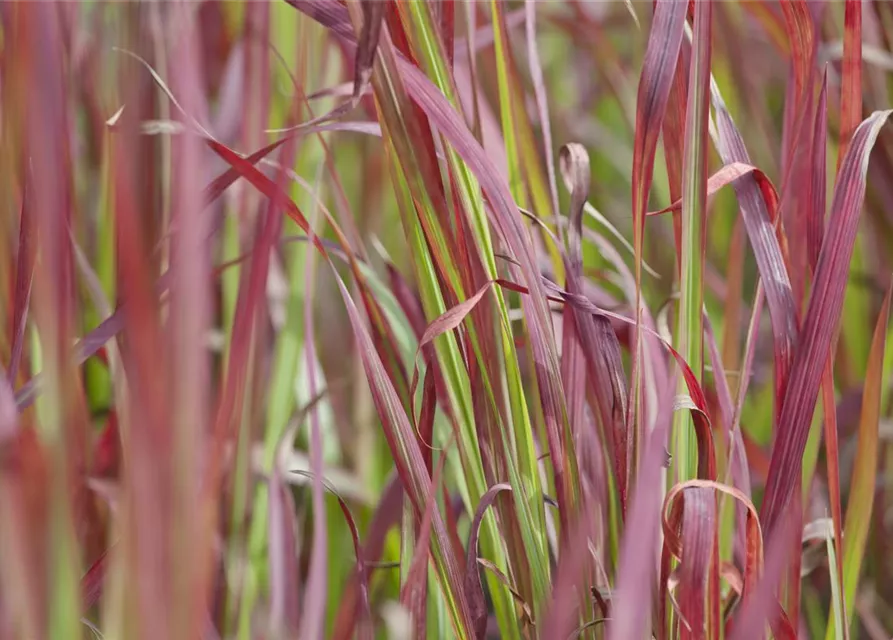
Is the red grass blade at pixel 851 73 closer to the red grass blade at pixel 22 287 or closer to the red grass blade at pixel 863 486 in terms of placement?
the red grass blade at pixel 863 486

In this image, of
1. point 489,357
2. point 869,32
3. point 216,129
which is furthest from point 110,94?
point 869,32

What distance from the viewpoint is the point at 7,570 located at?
21 cm

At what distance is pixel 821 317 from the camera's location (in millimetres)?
296

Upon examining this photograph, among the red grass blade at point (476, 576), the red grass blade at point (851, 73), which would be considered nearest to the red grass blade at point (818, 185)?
the red grass blade at point (851, 73)

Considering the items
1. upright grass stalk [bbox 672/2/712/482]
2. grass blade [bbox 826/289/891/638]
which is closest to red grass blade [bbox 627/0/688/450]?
upright grass stalk [bbox 672/2/712/482]

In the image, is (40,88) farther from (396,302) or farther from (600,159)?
(600,159)

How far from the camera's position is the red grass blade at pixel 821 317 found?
0.30 metres

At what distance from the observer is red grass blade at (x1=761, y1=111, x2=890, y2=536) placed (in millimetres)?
295

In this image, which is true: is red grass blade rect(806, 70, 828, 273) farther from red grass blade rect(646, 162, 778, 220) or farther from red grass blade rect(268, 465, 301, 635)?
red grass blade rect(268, 465, 301, 635)

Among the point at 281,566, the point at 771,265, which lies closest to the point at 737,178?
the point at 771,265

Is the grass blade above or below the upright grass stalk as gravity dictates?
below

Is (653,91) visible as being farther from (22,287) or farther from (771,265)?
(22,287)

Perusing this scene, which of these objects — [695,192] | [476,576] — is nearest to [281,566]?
[476,576]

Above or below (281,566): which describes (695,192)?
above
